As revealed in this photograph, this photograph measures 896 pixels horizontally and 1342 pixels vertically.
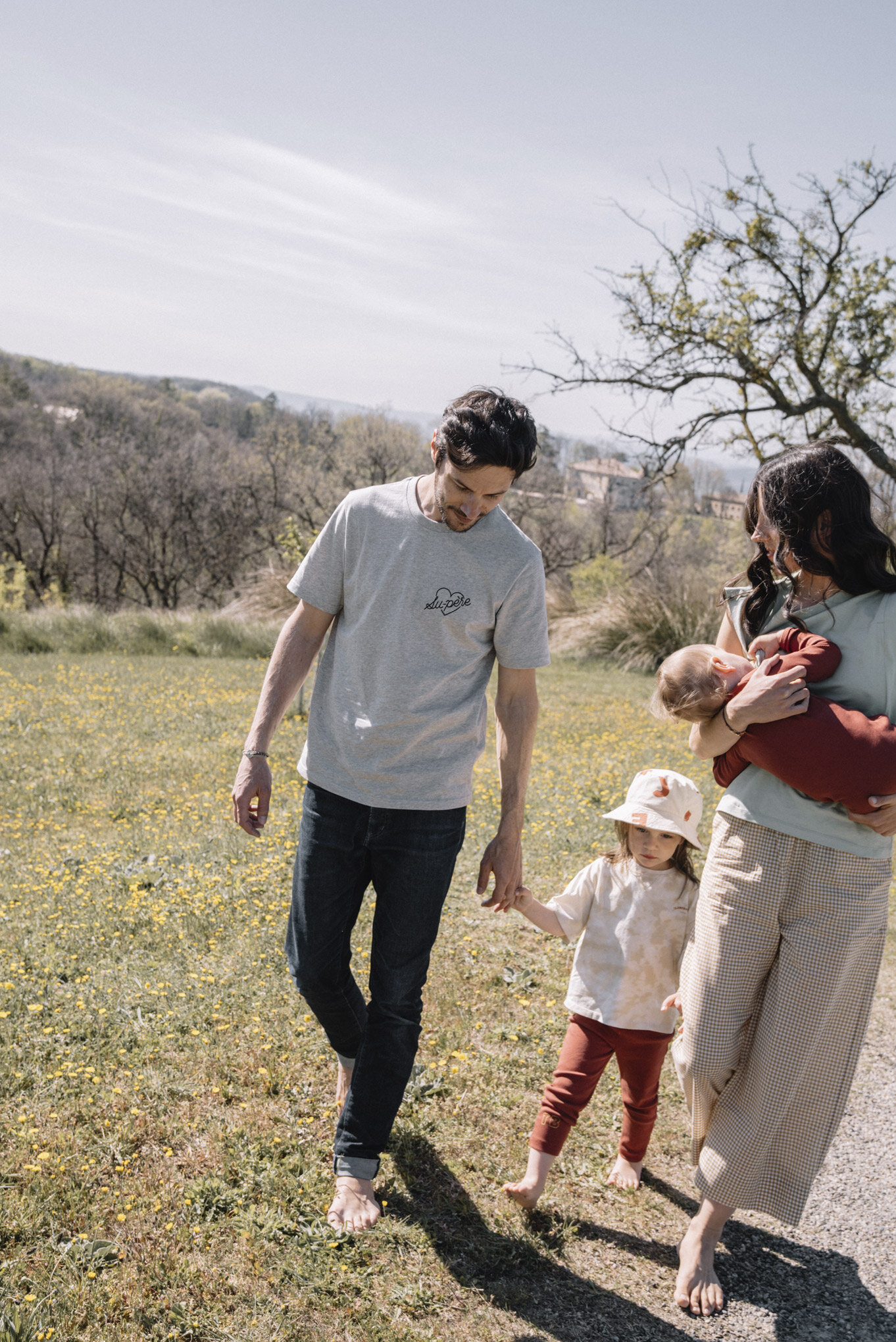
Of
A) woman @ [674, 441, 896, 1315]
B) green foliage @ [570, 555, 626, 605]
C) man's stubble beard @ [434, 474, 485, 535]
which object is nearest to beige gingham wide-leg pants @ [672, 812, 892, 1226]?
woman @ [674, 441, 896, 1315]

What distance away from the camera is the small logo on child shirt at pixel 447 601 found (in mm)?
2449

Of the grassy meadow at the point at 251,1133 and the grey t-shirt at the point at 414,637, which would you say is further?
the grey t-shirt at the point at 414,637

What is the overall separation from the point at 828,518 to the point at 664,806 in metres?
0.95

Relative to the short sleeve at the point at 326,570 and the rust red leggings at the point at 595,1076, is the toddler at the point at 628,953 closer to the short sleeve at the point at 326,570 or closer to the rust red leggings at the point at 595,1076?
the rust red leggings at the point at 595,1076

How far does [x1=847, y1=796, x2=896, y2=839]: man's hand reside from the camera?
6.93ft

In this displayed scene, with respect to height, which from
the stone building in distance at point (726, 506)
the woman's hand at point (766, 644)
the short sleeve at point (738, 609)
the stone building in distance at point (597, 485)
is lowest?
the woman's hand at point (766, 644)

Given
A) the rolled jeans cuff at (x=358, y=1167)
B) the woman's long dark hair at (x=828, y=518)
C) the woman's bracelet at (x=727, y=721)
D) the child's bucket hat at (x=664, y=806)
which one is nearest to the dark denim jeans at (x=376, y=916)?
the rolled jeans cuff at (x=358, y=1167)

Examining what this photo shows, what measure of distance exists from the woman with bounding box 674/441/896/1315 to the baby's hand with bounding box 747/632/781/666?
8 centimetres

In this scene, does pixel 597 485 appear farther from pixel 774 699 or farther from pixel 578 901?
pixel 774 699

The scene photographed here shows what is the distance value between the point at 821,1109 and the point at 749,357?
38.6 ft

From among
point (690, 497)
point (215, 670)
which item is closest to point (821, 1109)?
point (215, 670)

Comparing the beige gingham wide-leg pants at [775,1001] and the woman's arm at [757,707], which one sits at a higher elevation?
the woman's arm at [757,707]

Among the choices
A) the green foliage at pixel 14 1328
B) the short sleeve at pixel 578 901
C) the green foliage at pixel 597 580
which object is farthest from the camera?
the green foliage at pixel 597 580

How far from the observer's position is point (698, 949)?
2.43m
